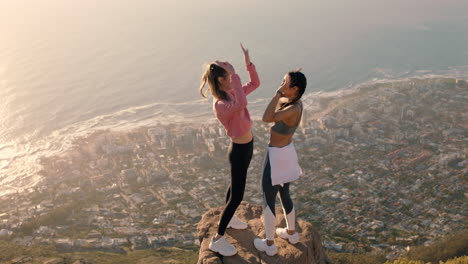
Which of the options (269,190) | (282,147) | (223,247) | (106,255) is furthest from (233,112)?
(106,255)

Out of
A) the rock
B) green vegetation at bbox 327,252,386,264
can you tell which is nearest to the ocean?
green vegetation at bbox 327,252,386,264

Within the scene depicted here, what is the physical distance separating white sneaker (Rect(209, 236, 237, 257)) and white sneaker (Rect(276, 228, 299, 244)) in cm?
91

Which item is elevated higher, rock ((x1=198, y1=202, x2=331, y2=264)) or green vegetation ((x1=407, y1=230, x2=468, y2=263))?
rock ((x1=198, y1=202, x2=331, y2=264))

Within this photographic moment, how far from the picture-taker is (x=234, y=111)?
213 inches

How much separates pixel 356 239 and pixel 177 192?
14.7 m

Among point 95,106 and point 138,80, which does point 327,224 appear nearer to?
point 95,106

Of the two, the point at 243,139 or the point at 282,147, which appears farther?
the point at 282,147

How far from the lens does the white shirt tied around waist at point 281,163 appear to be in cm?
598

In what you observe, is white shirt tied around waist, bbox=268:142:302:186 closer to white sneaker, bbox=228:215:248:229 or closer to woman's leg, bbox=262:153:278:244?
woman's leg, bbox=262:153:278:244

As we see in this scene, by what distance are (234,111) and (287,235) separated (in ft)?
9.06

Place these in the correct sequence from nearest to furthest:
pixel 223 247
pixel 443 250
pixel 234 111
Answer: pixel 234 111, pixel 223 247, pixel 443 250

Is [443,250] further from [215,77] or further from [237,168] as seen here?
[215,77]

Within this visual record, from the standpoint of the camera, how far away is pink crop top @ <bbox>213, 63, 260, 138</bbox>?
536 cm

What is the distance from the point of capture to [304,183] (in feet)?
108
